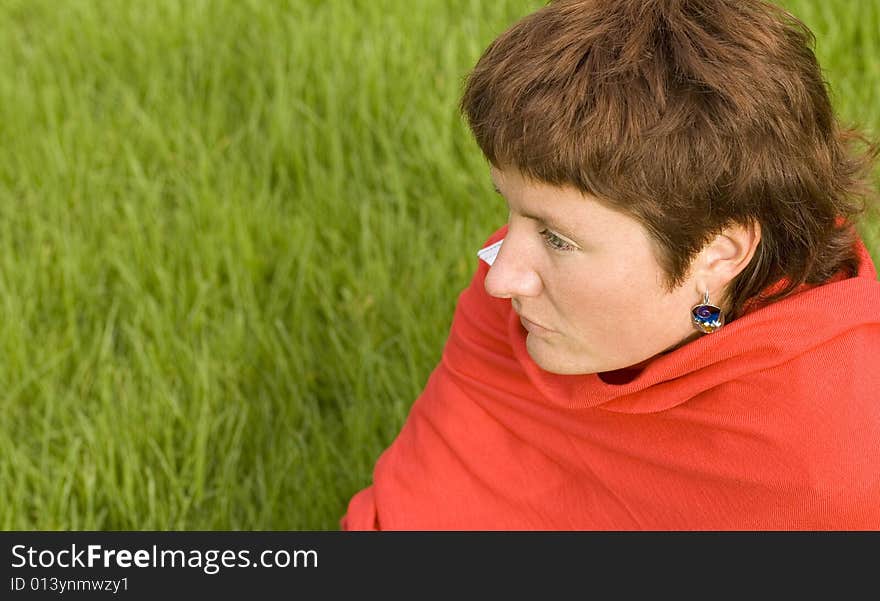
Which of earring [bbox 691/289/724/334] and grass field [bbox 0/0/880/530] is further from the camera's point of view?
grass field [bbox 0/0/880/530]

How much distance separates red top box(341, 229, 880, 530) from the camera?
1.53m

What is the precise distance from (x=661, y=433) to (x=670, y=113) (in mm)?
529

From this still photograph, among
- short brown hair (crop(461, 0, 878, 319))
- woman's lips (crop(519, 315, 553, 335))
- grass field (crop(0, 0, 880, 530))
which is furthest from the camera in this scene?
grass field (crop(0, 0, 880, 530))

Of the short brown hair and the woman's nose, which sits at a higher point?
the short brown hair

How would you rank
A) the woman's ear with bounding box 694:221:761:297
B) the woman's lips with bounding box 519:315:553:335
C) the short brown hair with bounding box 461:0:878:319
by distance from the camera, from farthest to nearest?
the woman's lips with bounding box 519:315:553:335 → the woman's ear with bounding box 694:221:761:297 → the short brown hair with bounding box 461:0:878:319

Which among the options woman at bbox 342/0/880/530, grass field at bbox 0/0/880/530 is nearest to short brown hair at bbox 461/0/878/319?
woman at bbox 342/0/880/530

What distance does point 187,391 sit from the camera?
8.73 ft

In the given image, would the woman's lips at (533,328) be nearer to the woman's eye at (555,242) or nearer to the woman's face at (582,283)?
the woman's face at (582,283)

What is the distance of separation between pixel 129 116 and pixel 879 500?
2523 mm

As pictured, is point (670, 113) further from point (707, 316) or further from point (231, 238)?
point (231, 238)

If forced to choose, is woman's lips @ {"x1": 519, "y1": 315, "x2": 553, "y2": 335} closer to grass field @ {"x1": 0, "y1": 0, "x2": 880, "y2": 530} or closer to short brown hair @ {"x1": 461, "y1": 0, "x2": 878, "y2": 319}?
short brown hair @ {"x1": 461, "y1": 0, "x2": 878, "y2": 319}

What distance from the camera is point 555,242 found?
5.10 feet

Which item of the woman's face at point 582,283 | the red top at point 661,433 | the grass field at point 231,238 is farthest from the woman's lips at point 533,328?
the grass field at point 231,238
